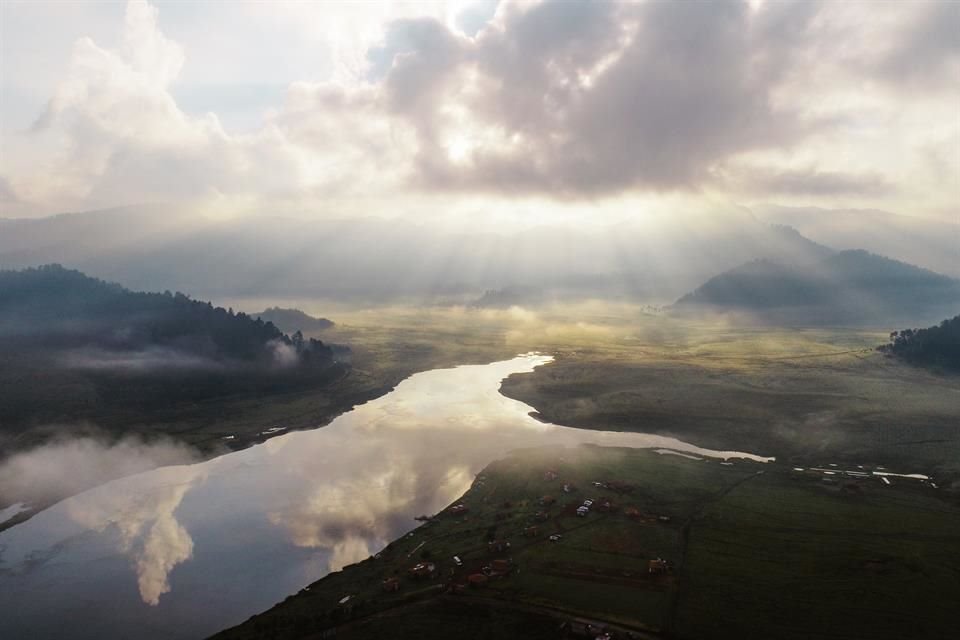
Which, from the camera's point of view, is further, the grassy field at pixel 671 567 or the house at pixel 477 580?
the house at pixel 477 580

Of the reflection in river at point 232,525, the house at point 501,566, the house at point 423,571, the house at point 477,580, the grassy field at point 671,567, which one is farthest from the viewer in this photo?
the house at point 501,566

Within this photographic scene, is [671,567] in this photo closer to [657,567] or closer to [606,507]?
[657,567]

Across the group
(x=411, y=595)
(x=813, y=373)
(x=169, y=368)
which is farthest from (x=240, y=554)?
(x=813, y=373)

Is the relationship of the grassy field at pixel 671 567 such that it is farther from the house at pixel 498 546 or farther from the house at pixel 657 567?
the house at pixel 657 567

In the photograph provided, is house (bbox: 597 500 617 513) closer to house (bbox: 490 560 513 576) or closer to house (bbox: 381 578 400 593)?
house (bbox: 490 560 513 576)

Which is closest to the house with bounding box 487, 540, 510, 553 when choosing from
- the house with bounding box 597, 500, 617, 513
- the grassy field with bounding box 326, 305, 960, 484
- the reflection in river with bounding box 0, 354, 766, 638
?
the reflection in river with bounding box 0, 354, 766, 638

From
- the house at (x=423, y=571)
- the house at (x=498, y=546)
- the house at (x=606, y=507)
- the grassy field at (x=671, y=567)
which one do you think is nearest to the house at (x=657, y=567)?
the grassy field at (x=671, y=567)

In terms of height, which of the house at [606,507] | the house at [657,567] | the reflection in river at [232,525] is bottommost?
the reflection in river at [232,525]

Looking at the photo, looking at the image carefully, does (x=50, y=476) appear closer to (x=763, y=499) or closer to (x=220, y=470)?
(x=220, y=470)
